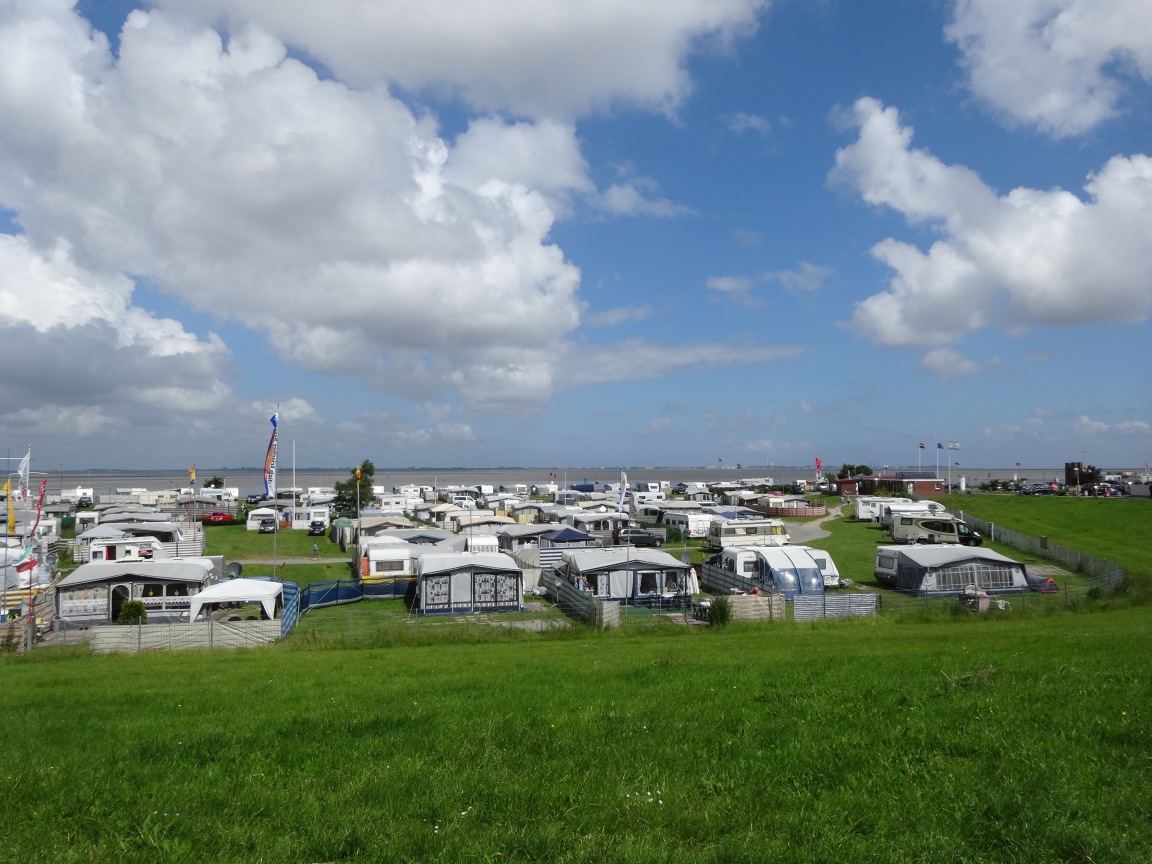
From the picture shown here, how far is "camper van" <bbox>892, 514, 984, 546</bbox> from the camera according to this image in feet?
149

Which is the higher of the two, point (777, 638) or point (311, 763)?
point (311, 763)

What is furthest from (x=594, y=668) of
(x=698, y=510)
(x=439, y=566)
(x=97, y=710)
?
(x=698, y=510)

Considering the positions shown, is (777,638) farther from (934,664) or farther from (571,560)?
(571,560)

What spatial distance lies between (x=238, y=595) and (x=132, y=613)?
10.8 ft

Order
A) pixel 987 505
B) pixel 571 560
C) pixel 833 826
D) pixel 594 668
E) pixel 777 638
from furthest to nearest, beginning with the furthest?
pixel 987 505
pixel 571 560
pixel 777 638
pixel 594 668
pixel 833 826

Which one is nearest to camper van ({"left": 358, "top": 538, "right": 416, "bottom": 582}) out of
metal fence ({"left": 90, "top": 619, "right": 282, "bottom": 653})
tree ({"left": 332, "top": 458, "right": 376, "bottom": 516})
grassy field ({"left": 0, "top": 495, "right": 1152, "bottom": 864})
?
metal fence ({"left": 90, "top": 619, "right": 282, "bottom": 653})

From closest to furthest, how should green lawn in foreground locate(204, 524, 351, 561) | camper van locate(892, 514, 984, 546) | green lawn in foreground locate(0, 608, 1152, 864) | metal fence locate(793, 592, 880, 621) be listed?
green lawn in foreground locate(0, 608, 1152, 864)
metal fence locate(793, 592, 880, 621)
camper van locate(892, 514, 984, 546)
green lawn in foreground locate(204, 524, 351, 561)

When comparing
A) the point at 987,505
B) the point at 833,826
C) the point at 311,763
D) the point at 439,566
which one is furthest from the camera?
the point at 987,505

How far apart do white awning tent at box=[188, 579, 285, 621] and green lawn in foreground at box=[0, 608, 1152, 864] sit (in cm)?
1368

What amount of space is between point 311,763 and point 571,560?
26732 millimetres

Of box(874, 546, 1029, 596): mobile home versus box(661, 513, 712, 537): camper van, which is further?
box(661, 513, 712, 537): camper van

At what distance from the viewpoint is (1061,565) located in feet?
126

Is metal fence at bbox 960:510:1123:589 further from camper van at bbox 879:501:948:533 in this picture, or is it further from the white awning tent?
the white awning tent

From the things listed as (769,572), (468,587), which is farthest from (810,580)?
(468,587)
